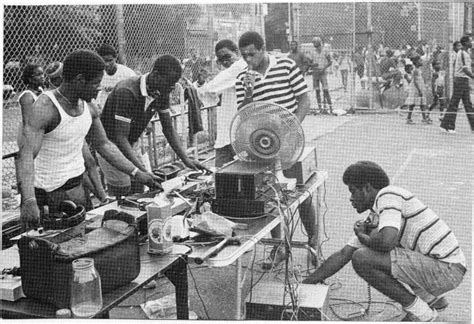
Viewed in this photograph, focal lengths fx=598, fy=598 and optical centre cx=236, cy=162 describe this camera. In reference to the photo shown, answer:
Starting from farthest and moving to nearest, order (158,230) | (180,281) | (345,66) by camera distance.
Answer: (345,66) < (180,281) < (158,230)

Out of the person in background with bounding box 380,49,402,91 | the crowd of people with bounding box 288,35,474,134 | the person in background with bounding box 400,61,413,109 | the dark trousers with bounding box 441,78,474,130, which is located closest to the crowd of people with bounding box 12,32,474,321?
the dark trousers with bounding box 441,78,474,130

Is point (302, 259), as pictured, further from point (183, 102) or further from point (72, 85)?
point (183, 102)

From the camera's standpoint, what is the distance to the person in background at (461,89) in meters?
9.85

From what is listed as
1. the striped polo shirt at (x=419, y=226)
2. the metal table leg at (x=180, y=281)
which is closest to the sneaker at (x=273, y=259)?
the striped polo shirt at (x=419, y=226)

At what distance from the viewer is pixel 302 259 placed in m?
4.89

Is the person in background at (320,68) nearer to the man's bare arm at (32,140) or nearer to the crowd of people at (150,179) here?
the crowd of people at (150,179)

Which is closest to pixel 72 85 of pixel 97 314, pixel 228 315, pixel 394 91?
pixel 97 314

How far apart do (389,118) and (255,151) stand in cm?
886

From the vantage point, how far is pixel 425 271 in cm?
355

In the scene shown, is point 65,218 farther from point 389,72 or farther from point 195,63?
point 389,72

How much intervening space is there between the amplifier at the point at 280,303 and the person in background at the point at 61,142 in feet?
2.93

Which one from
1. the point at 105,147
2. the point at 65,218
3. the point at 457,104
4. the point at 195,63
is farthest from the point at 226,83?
the point at 457,104

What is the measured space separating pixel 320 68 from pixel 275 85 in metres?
8.39

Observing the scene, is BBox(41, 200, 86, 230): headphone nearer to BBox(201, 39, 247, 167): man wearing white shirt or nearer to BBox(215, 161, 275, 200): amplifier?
BBox(215, 161, 275, 200): amplifier
